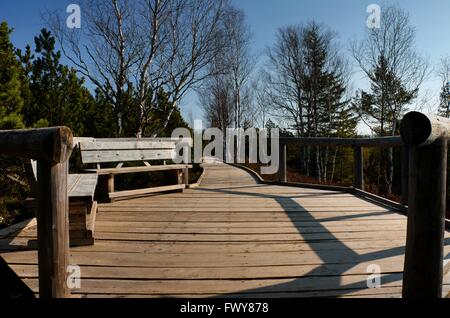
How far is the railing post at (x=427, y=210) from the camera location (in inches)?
54.3

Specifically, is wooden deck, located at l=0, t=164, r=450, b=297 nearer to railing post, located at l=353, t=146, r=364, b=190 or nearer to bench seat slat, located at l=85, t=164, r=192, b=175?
bench seat slat, located at l=85, t=164, r=192, b=175

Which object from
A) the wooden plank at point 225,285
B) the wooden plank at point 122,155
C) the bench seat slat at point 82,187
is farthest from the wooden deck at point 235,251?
the wooden plank at point 122,155

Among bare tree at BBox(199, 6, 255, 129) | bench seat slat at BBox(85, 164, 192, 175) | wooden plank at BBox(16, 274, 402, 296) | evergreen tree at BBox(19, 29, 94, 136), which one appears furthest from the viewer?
bare tree at BBox(199, 6, 255, 129)

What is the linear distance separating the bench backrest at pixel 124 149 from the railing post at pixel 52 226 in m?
3.32

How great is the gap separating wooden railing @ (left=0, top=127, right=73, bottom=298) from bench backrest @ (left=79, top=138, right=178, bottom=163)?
3274mm

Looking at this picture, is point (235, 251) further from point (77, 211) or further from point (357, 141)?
point (357, 141)

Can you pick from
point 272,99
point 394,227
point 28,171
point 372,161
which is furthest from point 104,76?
point 372,161

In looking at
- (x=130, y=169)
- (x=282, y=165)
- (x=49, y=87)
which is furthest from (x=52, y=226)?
(x=49, y=87)

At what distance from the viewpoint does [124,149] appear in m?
5.16

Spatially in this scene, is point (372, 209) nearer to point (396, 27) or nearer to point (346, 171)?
point (396, 27)

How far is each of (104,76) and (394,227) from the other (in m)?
10.8

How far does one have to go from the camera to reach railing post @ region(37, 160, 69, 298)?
1.45m

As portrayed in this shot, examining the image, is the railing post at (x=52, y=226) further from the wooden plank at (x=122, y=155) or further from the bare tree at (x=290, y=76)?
the bare tree at (x=290, y=76)

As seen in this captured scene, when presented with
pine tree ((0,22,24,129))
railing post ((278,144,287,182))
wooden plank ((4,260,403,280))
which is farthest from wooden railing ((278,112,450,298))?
pine tree ((0,22,24,129))
